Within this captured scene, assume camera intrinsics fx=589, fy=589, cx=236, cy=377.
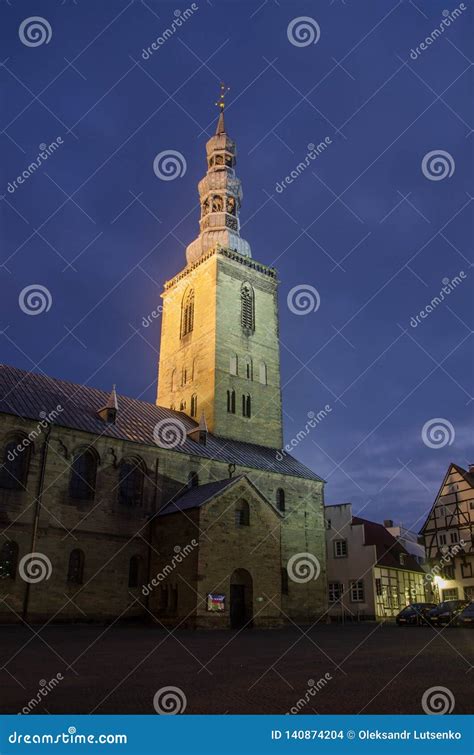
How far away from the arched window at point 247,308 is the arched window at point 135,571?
2135 centimetres

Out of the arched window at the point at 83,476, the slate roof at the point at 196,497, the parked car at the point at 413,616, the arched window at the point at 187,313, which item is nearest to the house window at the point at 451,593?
the parked car at the point at 413,616

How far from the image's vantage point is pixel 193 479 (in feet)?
118

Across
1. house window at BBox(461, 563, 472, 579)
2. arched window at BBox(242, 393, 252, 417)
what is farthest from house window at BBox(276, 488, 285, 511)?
house window at BBox(461, 563, 472, 579)

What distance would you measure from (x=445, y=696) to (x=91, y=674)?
609cm

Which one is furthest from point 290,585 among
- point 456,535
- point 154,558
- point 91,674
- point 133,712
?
point 133,712

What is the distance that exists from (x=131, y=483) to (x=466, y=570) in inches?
1012

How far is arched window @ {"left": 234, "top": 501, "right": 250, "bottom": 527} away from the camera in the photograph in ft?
99.9

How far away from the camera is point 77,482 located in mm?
30828

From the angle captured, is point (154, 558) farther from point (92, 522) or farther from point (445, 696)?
point (445, 696)

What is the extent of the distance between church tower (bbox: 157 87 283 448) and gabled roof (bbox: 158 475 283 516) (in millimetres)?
10016

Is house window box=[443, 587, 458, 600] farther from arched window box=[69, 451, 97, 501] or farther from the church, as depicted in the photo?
arched window box=[69, 451, 97, 501]

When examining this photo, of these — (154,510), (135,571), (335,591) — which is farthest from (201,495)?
(335,591)

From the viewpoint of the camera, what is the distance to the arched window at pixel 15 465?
2830 centimetres

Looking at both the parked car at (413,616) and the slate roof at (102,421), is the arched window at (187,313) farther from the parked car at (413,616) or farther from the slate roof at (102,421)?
the parked car at (413,616)
